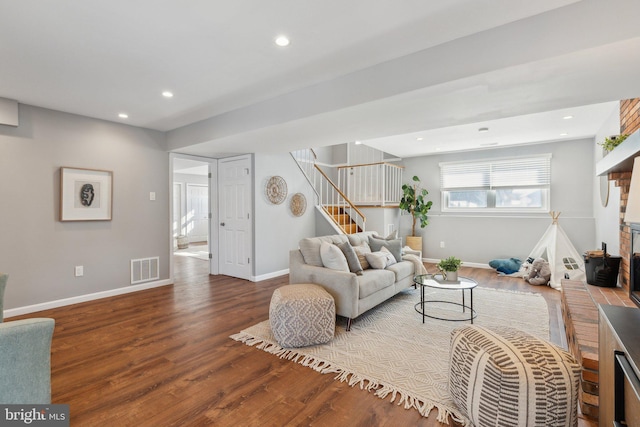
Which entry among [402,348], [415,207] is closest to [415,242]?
[415,207]

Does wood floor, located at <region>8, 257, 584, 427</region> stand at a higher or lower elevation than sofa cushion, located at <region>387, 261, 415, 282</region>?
lower

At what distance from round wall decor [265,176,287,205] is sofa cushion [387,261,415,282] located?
2.44 meters

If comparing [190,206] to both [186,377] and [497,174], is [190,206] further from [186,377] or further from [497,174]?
[497,174]

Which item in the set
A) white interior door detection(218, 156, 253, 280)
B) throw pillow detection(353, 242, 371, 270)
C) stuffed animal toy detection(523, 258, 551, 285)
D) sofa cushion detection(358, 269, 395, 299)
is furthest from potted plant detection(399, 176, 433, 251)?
white interior door detection(218, 156, 253, 280)

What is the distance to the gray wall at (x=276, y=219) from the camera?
5117 mm

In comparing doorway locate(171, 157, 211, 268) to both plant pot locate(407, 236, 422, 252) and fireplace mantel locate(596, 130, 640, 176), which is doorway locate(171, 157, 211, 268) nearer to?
plant pot locate(407, 236, 422, 252)

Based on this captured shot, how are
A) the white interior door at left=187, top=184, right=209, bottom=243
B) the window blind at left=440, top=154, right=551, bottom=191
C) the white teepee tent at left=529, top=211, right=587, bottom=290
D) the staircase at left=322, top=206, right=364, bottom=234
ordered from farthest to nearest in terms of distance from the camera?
the white interior door at left=187, top=184, right=209, bottom=243, the staircase at left=322, top=206, right=364, bottom=234, the window blind at left=440, top=154, right=551, bottom=191, the white teepee tent at left=529, top=211, right=587, bottom=290

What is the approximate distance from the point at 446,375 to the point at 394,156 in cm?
578

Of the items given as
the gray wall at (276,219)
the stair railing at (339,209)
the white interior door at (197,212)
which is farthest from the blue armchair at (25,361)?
the white interior door at (197,212)

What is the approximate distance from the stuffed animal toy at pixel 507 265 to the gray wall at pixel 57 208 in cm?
587

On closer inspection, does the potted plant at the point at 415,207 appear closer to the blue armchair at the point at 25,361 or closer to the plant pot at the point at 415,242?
the plant pot at the point at 415,242

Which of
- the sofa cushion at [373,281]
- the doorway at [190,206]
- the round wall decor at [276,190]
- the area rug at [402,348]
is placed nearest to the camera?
the area rug at [402,348]

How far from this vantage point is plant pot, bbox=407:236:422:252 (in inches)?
262

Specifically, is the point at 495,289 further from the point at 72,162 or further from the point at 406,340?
the point at 72,162
